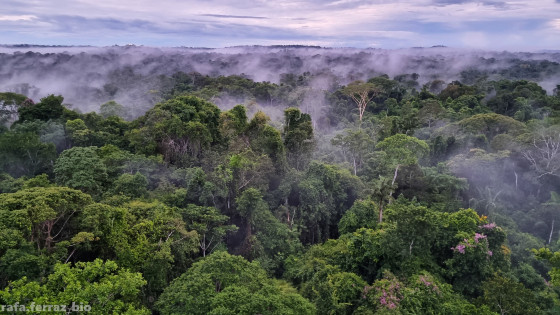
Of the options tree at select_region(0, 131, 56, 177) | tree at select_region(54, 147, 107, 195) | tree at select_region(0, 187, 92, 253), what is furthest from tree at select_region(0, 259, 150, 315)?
tree at select_region(0, 131, 56, 177)

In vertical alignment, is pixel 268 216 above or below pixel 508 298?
above

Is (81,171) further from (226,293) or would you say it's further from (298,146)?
(298,146)

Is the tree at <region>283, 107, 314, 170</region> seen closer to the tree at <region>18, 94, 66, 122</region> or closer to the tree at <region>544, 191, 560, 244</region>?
the tree at <region>544, 191, 560, 244</region>

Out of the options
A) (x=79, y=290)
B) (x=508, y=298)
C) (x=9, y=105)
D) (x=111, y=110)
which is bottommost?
(x=508, y=298)

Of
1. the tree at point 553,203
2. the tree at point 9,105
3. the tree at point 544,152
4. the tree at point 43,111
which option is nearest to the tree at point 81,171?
the tree at point 43,111

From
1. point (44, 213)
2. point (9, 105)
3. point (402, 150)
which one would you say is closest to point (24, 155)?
point (44, 213)

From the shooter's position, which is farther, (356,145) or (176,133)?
(356,145)

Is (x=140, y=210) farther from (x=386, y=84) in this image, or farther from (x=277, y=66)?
(x=277, y=66)

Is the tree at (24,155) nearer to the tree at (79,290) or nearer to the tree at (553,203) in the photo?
the tree at (79,290)

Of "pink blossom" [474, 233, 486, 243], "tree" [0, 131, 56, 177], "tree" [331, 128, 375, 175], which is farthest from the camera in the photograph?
"tree" [331, 128, 375, 175]
